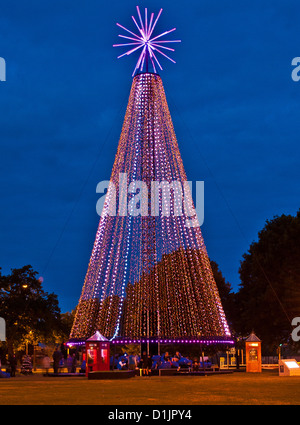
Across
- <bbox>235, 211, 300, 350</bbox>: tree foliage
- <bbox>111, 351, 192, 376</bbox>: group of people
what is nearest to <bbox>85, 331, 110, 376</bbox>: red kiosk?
<bbox>111, 351, 192, 376</bbox>: group of people

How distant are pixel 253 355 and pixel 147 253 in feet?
→ 34.8

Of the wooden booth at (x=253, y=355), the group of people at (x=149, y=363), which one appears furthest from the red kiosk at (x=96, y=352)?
the wooden booth at (x=253, y=355)

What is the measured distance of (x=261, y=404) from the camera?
17.1 m

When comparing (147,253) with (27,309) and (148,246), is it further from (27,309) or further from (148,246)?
(27,309)

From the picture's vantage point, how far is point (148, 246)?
41.5 meters

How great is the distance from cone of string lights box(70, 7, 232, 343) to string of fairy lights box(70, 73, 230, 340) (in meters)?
0.06

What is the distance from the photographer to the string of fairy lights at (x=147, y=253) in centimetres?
3984

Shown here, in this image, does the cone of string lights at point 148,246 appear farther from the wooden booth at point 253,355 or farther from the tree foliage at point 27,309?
the tree foliage at point 27,309

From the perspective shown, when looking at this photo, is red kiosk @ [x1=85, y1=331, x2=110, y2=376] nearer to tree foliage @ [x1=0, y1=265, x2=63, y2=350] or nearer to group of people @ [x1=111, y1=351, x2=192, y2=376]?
group of people @ [x1=111, y1=351, x2=192, y2=376]

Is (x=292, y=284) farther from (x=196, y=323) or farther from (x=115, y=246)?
(x=115, y=246)

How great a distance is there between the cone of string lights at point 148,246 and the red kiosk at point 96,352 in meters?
2.68

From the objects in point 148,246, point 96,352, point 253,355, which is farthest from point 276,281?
point 96,352

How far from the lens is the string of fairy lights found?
131 ft

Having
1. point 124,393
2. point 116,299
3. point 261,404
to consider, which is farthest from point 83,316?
point 261,404
